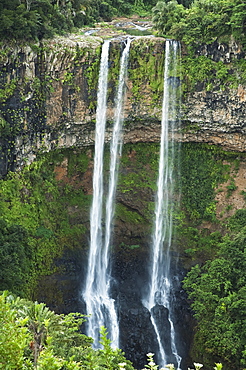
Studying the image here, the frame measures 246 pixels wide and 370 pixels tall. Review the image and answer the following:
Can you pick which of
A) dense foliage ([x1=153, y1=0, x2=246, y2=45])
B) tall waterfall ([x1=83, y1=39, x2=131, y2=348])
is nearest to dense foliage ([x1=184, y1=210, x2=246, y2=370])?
A: tall waterfall ([x1=83, y1=39, x2=131, y2=348])

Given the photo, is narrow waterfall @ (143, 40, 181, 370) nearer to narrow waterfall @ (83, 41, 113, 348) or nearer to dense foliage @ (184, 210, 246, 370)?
dense foliage @ (184, 210, 246, 370)

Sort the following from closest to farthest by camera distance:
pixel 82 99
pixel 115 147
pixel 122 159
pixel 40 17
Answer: pixel 40 17, pixel 82 99, pixel 115 147, pixel 122 159

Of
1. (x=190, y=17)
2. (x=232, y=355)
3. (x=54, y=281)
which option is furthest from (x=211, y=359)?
(x=190, y=17)

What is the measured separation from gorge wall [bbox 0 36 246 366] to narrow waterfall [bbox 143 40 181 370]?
1.27ft

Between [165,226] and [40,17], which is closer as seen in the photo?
[40,17]

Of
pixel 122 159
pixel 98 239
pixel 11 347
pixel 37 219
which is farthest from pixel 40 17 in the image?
pixel 11 347

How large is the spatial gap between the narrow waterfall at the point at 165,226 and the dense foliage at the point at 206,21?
750mm

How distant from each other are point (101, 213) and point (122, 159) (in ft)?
10.3

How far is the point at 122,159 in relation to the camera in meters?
21.8

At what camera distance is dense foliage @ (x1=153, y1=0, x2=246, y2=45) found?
1792cm

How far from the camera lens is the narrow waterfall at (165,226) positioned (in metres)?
17.3

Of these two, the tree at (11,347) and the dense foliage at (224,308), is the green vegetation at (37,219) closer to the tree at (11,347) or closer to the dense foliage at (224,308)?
the dense foliage at (224,308)

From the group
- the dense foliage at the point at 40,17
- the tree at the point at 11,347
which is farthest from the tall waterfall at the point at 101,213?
the tree at the point at 11,347

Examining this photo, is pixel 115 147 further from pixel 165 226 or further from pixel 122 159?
pixel 165 226
